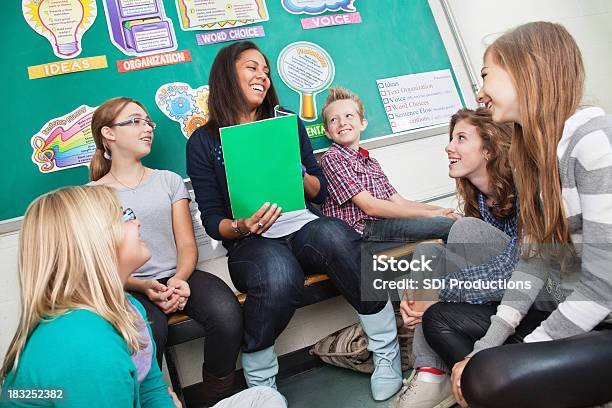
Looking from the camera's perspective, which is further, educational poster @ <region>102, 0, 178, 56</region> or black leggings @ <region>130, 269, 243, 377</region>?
educational poster @ <region>102, 0, 178, 56</region>

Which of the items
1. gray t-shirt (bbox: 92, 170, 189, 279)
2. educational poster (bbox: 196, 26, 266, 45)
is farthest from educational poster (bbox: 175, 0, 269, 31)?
gray t-shirt (bbox: 92, 170, 189, 279)

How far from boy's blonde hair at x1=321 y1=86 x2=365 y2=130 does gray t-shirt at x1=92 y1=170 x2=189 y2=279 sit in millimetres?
805

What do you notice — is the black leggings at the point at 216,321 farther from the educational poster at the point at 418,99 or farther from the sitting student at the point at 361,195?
the educational poster at the point at 418,99

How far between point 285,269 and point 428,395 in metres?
0.56

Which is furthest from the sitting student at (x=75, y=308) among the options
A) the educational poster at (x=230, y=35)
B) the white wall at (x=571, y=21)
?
the white wall at (x=571, y=21)

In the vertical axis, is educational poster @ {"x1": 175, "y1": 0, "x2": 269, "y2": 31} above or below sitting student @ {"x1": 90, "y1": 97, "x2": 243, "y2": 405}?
above

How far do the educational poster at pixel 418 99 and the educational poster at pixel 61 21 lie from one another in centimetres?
136

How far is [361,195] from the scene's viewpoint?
6.97ft

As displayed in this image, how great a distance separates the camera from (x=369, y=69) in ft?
8.57

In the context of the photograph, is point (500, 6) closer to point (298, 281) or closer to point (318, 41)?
point (318, 41)

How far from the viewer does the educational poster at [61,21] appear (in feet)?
6.91

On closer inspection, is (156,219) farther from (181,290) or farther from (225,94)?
(225,94)

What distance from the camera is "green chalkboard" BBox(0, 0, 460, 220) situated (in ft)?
6.56

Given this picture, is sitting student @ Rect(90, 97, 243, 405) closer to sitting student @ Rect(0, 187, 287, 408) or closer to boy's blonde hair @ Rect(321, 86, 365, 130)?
sitting student @ Rect(0, 187, 287, 408)
